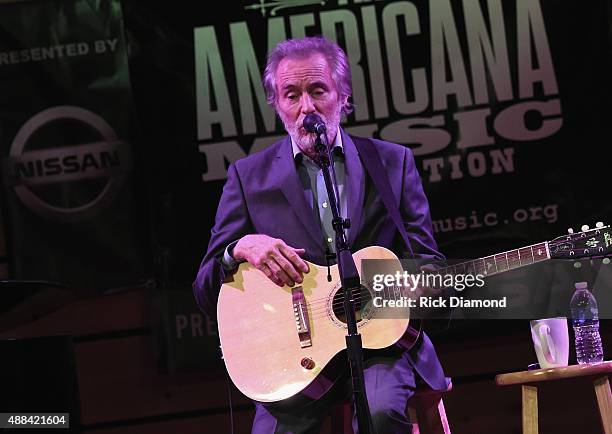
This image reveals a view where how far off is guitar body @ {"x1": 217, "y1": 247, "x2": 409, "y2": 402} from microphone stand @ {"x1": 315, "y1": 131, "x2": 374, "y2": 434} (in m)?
0.40

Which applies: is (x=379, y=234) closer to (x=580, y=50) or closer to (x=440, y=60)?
(x=440, y=60)

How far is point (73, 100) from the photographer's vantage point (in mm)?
4871

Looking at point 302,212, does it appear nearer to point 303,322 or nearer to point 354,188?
point 354,188

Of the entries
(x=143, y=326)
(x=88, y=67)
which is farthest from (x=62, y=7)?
(x=143, y=326)

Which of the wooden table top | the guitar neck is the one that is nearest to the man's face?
the guitar neck

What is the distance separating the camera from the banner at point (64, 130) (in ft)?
15.9

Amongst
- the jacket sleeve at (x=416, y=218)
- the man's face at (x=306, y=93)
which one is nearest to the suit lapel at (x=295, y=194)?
the man's face at (x=306, y=93)

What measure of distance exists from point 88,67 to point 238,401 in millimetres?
1908

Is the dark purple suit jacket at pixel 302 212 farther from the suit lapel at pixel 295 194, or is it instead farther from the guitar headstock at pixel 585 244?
the guitar headstock at pixel 585 244

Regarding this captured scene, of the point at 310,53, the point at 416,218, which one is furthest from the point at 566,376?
the point at 310,53

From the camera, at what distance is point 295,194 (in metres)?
3.72

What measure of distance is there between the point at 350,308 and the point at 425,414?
0.85 m

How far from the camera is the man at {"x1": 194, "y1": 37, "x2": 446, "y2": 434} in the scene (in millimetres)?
3502

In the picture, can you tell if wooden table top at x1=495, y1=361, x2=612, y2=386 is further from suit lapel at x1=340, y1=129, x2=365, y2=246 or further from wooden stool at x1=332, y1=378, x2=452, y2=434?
suit lapel at x1=340, y1=129, x2=365, y2=246
